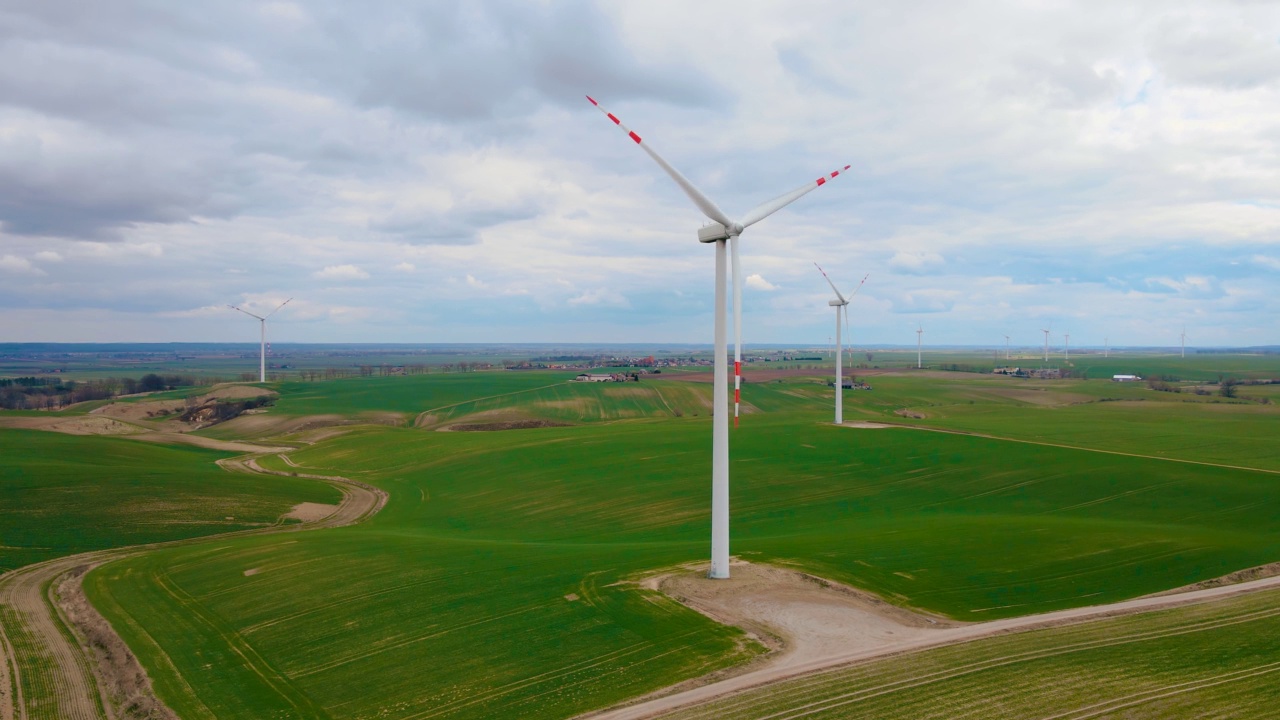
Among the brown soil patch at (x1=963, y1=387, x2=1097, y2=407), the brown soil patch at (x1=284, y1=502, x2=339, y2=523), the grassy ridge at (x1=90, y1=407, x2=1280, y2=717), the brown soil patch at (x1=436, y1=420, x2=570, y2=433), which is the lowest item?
the brown soil patch at (x1=284, y1=502, x2=339, y2=523)

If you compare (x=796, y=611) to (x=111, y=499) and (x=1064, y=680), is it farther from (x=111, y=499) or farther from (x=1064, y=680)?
(x=111, y=499)

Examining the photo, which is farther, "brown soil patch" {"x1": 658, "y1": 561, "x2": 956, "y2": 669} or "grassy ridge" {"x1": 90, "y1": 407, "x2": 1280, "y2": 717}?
"brown soil patch" {"x1": 658, "y1": 561, "x2": 956, "y2": 669}

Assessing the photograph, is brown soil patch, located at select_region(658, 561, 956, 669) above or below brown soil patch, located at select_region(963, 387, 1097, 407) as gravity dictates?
below

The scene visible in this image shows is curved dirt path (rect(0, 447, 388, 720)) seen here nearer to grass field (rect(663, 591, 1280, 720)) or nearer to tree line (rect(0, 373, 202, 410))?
grass field (rect(663, 591, 1280, 720))

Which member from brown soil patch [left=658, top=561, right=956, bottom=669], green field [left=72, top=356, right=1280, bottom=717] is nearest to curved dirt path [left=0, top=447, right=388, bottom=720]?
green field [left=72, top=356, right=1280, bottom=717]

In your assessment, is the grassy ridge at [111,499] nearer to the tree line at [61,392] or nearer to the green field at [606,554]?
the green field at [606,554]

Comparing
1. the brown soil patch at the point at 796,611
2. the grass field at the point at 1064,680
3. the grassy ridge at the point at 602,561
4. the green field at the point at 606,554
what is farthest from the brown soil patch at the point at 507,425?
the grass field at the point at 1064,680

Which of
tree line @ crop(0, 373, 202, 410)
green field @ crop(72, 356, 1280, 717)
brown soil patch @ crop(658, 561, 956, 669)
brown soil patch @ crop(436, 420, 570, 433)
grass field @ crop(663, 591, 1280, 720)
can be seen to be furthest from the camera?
tree line @ crop(0, 373, 202, 410)

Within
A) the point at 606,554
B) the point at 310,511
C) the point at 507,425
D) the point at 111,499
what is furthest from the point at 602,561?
the point at 507,425

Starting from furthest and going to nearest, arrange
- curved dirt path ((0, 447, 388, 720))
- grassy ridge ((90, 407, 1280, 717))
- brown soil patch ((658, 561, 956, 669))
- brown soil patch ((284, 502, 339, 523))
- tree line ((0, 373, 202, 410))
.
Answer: tree line ((0, 373, 202, 410)) < brown soil patch ((284, 502, 339, 523)) < brown soil patch ((658, 561, 956, 669)) < grassy ridge ((90, 407, 1280, 717)) < curved dirt path ((0, 447, 388, 720))
